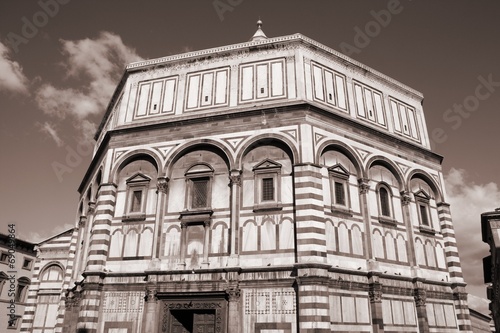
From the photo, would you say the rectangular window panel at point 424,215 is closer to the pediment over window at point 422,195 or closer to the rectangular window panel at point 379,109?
the pediment over window at point 422,195

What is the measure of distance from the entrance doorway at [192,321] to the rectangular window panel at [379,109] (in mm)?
13226

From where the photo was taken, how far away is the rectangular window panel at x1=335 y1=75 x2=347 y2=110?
20.3 m

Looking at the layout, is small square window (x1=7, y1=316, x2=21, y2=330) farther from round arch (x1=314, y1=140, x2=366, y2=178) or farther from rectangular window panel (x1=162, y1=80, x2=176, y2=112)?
round arch (x1=314, y1=140, x2=366, y2=178)

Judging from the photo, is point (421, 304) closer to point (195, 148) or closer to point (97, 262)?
point (195, 148)

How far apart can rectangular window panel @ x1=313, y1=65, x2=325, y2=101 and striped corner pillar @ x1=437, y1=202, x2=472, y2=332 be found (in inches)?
350

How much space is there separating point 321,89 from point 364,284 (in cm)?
935

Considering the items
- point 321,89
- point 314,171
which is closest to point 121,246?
point 314,171

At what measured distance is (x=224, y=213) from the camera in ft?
56.6

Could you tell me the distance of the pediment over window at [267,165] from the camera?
690 inches

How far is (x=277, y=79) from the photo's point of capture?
1969 cm

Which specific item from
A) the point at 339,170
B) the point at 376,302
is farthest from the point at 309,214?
the point at 376,302

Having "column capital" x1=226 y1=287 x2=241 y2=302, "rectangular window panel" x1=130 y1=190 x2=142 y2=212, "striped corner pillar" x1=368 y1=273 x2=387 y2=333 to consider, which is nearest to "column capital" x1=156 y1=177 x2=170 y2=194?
"rectangular window panel" x1=130 y1=190 x2=142 y2=212

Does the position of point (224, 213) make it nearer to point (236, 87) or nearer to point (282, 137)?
point (282, 137)

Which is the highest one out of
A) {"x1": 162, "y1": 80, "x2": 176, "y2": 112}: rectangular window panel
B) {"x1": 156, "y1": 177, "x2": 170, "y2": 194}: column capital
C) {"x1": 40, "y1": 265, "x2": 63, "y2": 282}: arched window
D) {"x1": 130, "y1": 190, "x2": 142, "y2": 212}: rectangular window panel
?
{"x1": 162, "y1": 80, "x2": 176, "y2": 112}: rectangular window panel
